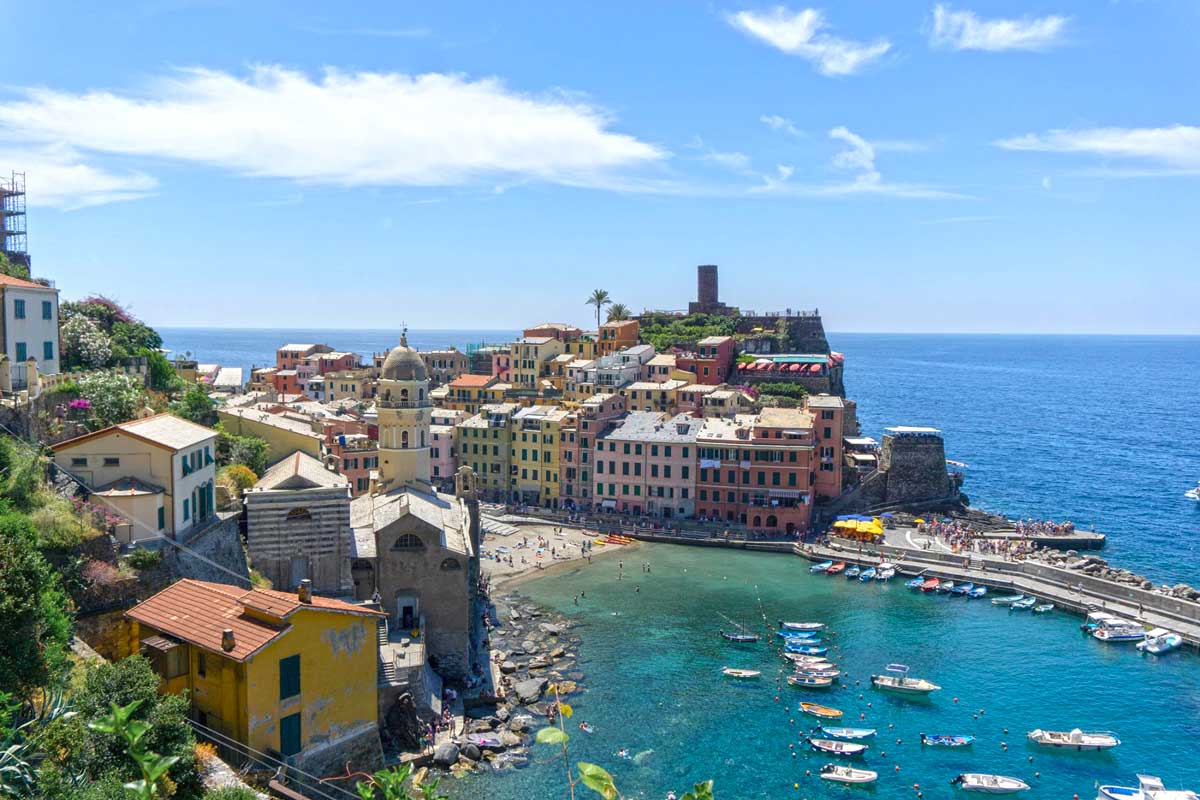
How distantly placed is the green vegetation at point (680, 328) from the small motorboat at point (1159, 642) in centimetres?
6450

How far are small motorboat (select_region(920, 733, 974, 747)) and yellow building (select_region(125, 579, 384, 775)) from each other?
76.0 feet

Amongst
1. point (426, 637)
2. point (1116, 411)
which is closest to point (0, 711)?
point (426, 637)

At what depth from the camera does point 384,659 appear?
1400 inches

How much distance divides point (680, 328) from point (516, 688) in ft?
255

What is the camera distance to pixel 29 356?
36812 mm

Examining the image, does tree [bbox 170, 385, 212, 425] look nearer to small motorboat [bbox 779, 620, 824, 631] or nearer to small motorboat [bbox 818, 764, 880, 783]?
small motorboat [bbox 779, 620, 824, 631]

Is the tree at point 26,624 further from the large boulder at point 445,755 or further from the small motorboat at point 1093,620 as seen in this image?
the small motorboat at point 1093,620

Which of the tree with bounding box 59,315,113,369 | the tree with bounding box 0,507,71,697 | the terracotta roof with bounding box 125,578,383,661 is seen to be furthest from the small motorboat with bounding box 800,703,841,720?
the tree with bounding box 59,315,113,369

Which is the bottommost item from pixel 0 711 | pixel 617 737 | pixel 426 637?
pixel 617 737

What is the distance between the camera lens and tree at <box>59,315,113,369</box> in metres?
45.1

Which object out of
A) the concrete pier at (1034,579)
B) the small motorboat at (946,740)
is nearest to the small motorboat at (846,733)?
the small motorboat at (946,740)

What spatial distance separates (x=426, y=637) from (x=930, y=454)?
2004 inches

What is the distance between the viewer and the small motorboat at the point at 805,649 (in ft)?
154

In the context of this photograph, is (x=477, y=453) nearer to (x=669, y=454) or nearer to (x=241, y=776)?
(x=669, y=454)
